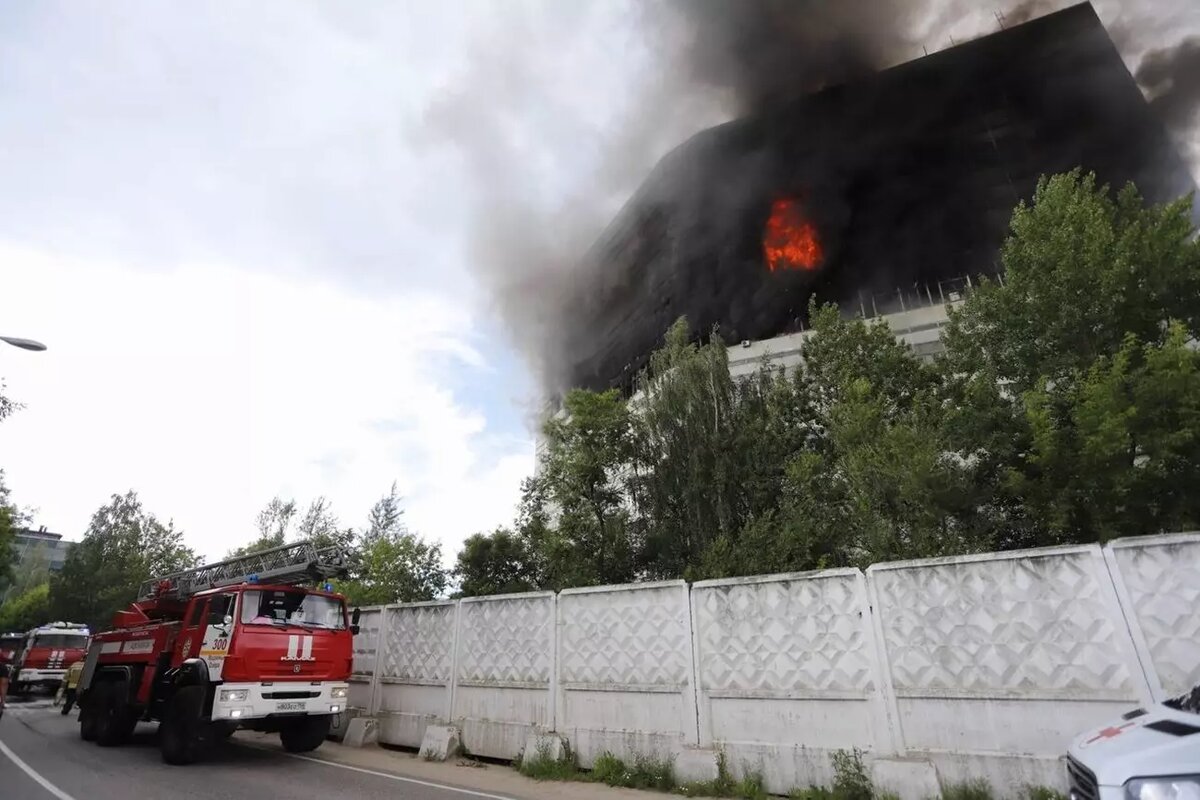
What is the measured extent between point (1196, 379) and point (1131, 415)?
107 cm

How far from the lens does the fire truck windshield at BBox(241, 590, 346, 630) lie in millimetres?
8781

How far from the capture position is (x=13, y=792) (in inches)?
253

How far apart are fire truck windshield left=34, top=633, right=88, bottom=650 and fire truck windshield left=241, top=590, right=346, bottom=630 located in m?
20.3

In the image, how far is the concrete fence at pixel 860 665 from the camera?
5215 millimetres

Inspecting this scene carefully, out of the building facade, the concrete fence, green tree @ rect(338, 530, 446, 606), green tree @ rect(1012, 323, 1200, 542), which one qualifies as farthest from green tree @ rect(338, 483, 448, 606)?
the building facade

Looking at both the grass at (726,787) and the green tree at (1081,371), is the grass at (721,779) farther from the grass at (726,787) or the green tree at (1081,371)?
the green tree at (1081,371)

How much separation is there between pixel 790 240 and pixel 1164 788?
5369 cm

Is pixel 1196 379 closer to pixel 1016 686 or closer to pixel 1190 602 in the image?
pixel 1190 602

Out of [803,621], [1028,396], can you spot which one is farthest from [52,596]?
[1028,396]

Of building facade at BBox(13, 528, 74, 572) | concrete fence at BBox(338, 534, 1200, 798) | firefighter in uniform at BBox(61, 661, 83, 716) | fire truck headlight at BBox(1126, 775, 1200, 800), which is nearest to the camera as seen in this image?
fire truck headlight at BBox(1126, 775, 1200, 800)

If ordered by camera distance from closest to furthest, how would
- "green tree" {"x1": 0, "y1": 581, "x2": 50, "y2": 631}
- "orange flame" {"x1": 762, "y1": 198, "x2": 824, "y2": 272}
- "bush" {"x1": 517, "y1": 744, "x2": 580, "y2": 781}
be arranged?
"bush" {"x1": 517, "y1": 744, "x2": 580, "y2": 781}, "green tree" {"x1": 0, "y1": 581, "x2": 50, "y2": 631}, "orange flame" {"x1": 762, "y1": 198, "x2": 824, "y2": 272}

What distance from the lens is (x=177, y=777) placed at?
293 inches

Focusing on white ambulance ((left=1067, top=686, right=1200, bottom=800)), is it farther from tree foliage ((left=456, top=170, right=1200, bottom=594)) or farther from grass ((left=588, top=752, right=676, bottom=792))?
tree foliage ((left=456, top=170, right=1200, bottom=594))

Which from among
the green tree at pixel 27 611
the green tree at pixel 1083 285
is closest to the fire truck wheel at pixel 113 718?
the green tree at pixel 1083 285
